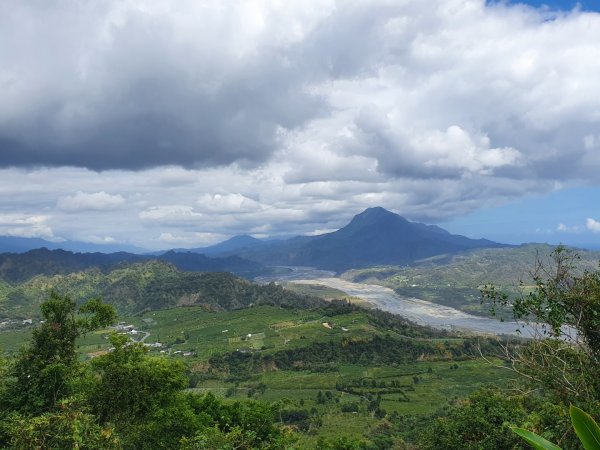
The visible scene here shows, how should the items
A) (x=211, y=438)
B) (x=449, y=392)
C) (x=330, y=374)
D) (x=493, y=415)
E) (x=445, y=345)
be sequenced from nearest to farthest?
1. (x=211, y=438)
2. (x=493, y=415)
3. (x=449, y=392)
4. (x=330, y=374)
5. (x=445, y=345)

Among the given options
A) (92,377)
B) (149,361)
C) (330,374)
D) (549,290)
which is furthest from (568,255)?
(330,374)

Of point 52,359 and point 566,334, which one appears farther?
point 52,359

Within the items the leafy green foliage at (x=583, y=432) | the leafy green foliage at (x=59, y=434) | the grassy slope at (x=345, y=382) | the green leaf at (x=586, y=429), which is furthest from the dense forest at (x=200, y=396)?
the grassy slope at (x=345, y=382)

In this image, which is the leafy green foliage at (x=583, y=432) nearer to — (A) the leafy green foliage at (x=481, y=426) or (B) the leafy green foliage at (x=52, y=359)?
(A) the leafy green foliage at (x=481, y=426)

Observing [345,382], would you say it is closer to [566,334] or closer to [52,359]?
[52,359]

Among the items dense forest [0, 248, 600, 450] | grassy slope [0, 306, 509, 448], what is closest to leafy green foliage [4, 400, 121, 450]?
dense forest [0, 248, 600, 450]

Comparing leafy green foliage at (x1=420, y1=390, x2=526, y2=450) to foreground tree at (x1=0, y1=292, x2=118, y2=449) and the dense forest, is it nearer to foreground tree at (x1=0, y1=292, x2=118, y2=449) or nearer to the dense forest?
the dense forest

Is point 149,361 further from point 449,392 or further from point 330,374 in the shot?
point 330,374

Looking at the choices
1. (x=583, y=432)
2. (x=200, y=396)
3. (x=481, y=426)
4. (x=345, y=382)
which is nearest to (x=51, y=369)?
(x=200, y=396)
